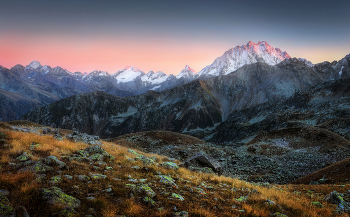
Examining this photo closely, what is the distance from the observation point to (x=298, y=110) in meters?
132

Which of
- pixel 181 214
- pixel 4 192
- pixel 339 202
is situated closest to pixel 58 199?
pixel 4 192

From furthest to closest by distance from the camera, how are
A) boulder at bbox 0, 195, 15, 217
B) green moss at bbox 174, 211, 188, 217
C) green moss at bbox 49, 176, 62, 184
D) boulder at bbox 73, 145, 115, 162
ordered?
boulder at bbox 73, 145, 115, 162, green moss at bbox 49, 176, 62, 184, green moss at bbox 174, 211, 188, 217, boulder at bbox 0, 195, 15, 217

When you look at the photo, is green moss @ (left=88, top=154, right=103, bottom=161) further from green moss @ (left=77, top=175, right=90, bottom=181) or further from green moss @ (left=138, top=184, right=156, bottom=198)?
green moss @ (left=138, top=184, right=156, bottom=198)

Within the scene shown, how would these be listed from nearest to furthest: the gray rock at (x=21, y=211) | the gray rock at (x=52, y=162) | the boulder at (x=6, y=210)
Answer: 1. the boulder at (x=6, y=210)
2. the gray rock at (x=21, y=211)
3. the gray rock at (x=52, y=162)

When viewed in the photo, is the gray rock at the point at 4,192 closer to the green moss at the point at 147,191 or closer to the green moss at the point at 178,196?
the green moss at the point at 147,191

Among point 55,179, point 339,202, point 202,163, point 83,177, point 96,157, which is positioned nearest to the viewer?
point 55,179

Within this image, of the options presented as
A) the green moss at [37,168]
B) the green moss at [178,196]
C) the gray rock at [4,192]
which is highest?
the gray rock at [4,192]

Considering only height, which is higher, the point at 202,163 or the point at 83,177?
the point at 83,177

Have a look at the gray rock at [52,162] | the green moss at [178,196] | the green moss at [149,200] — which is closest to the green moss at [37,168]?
the gray rock at [52,162]

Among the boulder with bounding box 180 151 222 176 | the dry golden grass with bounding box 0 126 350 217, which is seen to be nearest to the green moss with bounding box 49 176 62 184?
the dry golden grass with bounding box 0 126 350 217

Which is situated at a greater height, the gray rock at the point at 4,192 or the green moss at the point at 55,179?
the gray rock at the point at 4,192

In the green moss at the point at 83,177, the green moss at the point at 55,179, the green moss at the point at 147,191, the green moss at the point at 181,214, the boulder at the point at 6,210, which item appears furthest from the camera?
the green moss at the point at 83,177

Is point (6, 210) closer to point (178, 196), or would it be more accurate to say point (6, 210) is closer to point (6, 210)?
point (6, 210)

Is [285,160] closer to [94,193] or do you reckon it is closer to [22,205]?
[94,193]
